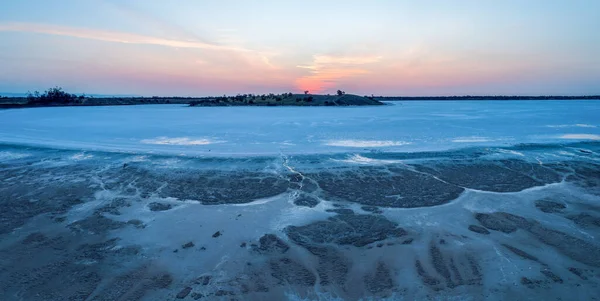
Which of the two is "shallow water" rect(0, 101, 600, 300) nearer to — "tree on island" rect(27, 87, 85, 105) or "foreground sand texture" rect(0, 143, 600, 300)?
"foreground sand texture" rect(0, 143, 600, 300)

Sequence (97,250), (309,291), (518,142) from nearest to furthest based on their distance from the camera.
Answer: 1. (309,291)
2. (97,250)
3. (518,142)

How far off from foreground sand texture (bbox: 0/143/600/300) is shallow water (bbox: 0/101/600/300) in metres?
0.03

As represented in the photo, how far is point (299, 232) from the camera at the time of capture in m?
5.24

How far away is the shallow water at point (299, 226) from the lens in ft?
12.6

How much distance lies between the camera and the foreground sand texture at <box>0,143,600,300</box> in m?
3.82

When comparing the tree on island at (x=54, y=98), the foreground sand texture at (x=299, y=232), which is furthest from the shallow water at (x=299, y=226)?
the tree on island at (x=54, y=98)

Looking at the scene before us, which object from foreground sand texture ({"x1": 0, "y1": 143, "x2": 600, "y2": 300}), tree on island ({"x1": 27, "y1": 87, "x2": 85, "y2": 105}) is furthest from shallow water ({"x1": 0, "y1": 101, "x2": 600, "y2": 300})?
tree on island ({"x1": 27, "y1": 87, "x2": 85, "y2": 105})

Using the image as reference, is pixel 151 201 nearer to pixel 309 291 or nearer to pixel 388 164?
pixel 309 291

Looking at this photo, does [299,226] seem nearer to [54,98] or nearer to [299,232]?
[299,232]

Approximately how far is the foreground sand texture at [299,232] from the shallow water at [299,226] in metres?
0.03

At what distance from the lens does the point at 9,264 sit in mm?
4191

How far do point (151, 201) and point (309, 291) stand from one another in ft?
14.2

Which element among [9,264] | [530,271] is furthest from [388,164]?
[9,264]

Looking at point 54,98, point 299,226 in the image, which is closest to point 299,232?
point 299,226
